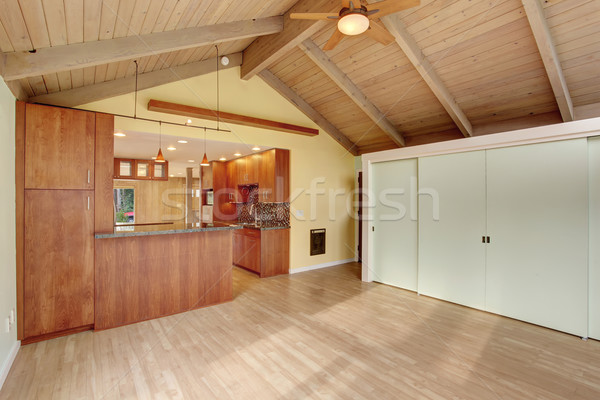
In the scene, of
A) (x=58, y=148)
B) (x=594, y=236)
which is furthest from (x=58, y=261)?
(x=594, y=236)

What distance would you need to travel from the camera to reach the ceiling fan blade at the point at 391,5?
7.78ft

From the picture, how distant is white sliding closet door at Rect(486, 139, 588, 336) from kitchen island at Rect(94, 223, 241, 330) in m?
Answer: 3.48

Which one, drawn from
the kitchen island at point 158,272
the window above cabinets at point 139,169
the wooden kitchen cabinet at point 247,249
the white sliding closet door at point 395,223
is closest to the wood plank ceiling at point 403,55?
the white sliding closet door at point 395,223

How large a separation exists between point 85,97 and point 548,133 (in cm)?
541

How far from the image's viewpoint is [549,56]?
10.3 ft

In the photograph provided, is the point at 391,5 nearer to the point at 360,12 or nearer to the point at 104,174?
the point at 360,12

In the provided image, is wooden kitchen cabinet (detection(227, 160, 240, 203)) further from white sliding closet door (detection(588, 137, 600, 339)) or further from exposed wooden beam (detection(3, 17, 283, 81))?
white sliding closet door (detection(588, 137, 600, 339))

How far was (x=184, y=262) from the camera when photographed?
368 centimetres

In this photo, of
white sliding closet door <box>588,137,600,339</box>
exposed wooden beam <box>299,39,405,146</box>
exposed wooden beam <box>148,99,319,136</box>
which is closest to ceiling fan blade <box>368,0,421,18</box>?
exposed wooden beam <box>299,39,405,146</box>

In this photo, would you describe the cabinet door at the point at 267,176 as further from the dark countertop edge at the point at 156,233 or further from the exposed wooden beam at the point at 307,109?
the dark countertop edge at the point at 156,233

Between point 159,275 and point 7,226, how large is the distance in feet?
4.80

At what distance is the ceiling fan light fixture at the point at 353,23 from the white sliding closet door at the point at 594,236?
8.93ft

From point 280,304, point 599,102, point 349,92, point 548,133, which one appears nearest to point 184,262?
point 280,304

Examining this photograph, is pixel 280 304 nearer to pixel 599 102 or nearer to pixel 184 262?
pixel 184 262
